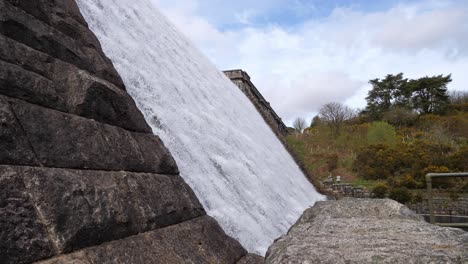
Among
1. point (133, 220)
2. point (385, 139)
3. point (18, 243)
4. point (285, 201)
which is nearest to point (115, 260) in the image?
point (133, 220)

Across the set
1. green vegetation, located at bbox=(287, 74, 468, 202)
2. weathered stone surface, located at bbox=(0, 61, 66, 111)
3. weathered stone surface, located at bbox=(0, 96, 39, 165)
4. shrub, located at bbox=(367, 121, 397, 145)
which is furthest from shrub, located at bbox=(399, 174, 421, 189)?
weathered stone surface, located at bbox=(0, 96, 39, 165)

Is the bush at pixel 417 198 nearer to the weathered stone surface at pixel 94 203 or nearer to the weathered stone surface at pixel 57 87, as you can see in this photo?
the weathered stone surface at pixel 94 203

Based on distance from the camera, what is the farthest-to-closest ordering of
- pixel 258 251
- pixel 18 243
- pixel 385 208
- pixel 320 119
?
pixel 320 119 < pixel 258 251 < pixel 385 208 < pixel 18 243

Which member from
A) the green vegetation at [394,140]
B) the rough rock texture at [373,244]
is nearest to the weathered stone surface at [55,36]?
the rough rock texture at [373,244]

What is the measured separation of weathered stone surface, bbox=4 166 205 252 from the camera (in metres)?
1.38

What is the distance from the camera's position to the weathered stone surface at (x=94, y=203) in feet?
4.51

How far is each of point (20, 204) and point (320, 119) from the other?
35.5 meters

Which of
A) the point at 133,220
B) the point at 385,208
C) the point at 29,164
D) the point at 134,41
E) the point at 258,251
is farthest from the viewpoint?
the point at 134,41

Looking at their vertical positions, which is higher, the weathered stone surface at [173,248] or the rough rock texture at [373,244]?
the rough rock texture at [373,244]

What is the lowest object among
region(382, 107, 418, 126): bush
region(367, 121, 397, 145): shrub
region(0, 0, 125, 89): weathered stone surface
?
region(0, 0, 125, 89): weathered stone surface

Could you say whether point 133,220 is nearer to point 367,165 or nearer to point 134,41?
point 134,41

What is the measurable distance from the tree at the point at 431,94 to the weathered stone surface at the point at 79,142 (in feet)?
141

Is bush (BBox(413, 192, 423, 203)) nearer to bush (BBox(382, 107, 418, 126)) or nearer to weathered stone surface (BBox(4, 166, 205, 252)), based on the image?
weathered stone surface (BBox(4, 166, 205, 252))

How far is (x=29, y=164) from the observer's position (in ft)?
4.73
